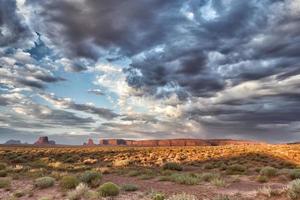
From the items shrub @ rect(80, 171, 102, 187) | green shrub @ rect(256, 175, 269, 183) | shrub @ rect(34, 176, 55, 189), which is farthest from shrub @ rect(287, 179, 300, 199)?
shrub @ rect(34, 176, 55, 189)

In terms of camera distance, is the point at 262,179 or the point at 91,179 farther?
the point at 262,179

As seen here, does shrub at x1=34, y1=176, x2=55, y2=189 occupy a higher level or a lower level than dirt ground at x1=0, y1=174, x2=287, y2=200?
higher

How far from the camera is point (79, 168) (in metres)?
37.3

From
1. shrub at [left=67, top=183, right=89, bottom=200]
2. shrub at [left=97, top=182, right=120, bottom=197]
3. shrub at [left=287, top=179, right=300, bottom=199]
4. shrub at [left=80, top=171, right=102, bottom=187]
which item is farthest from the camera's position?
shrub at [left=80, top=171, right=102, bottom=187]

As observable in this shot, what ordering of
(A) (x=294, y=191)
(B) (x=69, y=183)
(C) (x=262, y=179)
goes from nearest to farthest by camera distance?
(A) (x=294, y=191)
(B) (x=69, y=183)
(C) (x=262, y=179)

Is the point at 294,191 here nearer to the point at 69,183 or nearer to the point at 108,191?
the point at 108,191

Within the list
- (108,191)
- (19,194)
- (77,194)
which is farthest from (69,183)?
(108,191)

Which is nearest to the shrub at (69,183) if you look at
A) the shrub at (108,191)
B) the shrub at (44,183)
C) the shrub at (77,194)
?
the shrub at (44,183)

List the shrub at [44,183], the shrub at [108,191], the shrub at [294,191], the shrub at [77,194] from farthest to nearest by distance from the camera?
the shrub at [44,183] < the shrub at [108,191] < the shrub at [77,194] < the shrub at [294,191]

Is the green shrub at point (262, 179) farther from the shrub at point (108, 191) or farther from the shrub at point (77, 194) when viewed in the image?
the shrub at point (77, 194)

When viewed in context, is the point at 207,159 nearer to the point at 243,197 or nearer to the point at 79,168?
the point at 79,168

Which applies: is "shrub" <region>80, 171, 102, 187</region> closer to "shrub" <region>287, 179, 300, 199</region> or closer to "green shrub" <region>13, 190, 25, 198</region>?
"green shrub" <region>13, 190, 25, 198</region>

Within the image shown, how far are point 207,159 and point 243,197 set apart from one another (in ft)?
112

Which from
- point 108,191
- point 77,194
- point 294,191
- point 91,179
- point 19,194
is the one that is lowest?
point 19,194
